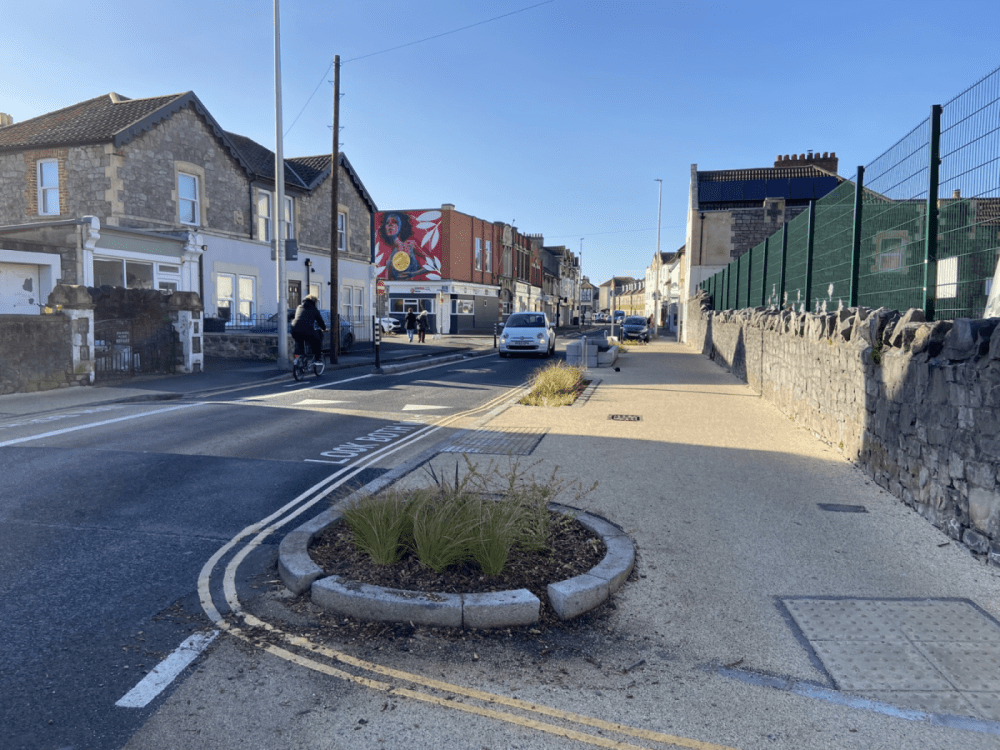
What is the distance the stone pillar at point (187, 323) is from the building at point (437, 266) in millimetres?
31109

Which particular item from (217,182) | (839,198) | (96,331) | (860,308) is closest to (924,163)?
(860,308)

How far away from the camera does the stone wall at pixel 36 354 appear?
12.8 metres

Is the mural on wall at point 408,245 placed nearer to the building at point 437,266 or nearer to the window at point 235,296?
the building at point 437,266

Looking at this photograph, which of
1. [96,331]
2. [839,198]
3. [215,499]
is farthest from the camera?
[96,331]

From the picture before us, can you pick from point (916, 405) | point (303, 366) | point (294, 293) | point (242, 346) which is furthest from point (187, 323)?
point (916, 405)

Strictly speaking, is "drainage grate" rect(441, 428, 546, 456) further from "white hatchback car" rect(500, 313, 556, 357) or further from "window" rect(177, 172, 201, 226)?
"window" rect(177, 172, 201, 226)

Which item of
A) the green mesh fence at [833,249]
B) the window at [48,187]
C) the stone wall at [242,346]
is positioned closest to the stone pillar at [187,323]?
the stone wall at [242,346]

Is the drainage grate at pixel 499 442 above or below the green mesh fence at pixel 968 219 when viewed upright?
below

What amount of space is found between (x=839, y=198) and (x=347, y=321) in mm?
25349

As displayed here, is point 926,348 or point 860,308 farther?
point 860,308

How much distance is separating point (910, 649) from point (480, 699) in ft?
7.01

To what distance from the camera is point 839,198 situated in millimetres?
9750

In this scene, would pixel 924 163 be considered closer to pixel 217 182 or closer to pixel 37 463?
pixel 37 463

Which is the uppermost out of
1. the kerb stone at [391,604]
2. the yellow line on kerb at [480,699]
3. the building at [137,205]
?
the building at [137,205]
